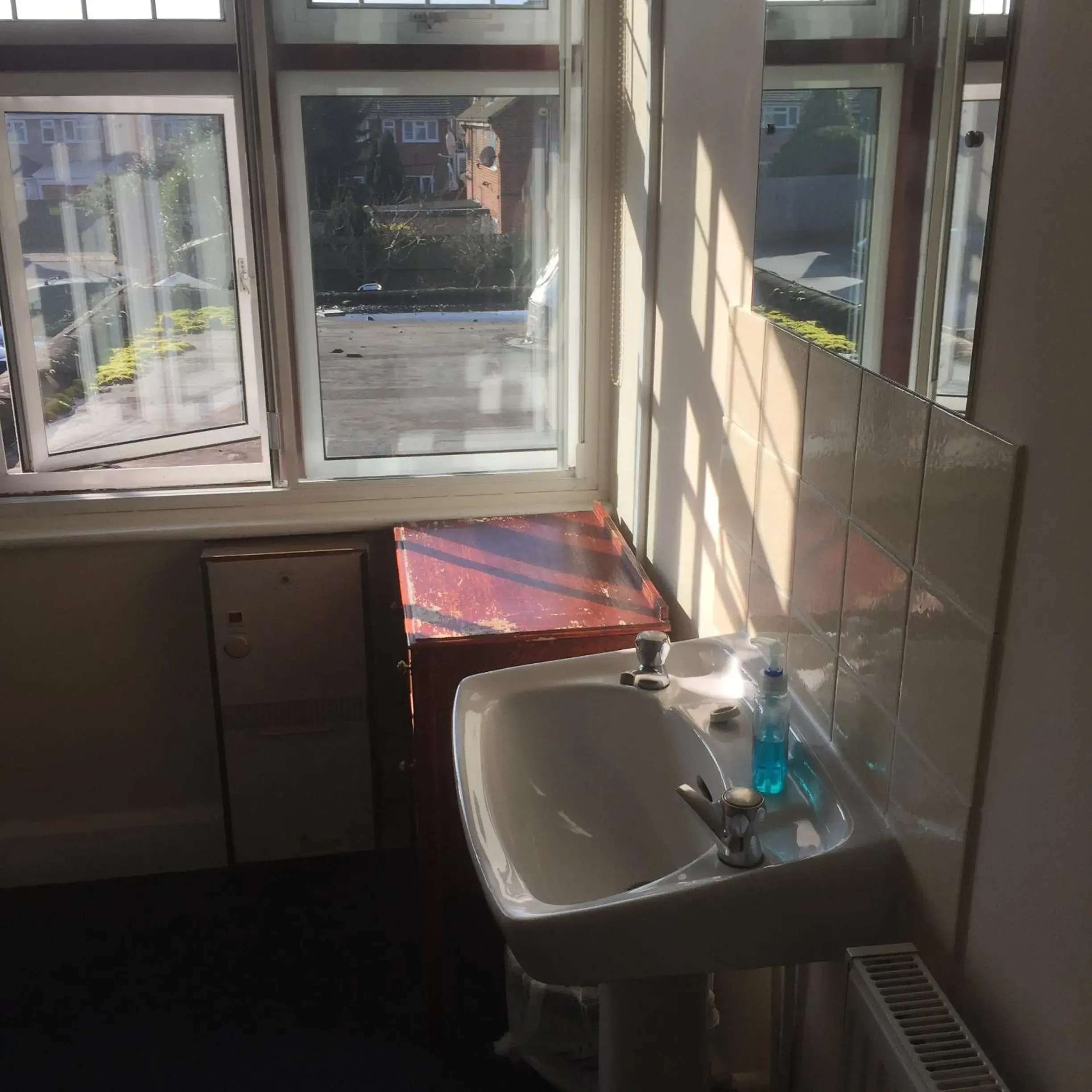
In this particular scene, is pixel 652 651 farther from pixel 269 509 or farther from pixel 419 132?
pixel 419 132

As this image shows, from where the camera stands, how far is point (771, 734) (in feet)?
4.59

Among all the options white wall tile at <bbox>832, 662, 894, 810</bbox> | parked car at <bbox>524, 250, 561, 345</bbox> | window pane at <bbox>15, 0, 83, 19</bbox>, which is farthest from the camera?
parked car at <bbox>524, 250, 561, 345</bbox>

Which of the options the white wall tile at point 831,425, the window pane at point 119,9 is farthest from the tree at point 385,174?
the white wall tile at point 831,425

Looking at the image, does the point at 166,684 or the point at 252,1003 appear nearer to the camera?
the point at 252,1003

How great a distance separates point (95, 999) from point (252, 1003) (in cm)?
31

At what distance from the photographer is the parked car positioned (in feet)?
8.59

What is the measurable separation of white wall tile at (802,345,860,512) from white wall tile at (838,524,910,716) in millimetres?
69

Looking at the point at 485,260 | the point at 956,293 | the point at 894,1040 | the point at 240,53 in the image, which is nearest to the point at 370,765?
the point at 485,260

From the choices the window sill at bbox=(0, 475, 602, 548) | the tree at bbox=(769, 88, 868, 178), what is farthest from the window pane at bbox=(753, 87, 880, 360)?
the window sill at bbox=(0, 475, 602, 548)

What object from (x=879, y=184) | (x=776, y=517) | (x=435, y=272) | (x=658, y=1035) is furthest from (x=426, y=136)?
(x=658, y=1035)

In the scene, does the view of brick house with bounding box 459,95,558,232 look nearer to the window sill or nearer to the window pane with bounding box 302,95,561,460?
the window pane with bounding box 302,95,561,460

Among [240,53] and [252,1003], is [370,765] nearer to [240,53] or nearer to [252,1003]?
[252,1003]

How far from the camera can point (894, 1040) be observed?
110 cm

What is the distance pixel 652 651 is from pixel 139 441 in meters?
1.46
